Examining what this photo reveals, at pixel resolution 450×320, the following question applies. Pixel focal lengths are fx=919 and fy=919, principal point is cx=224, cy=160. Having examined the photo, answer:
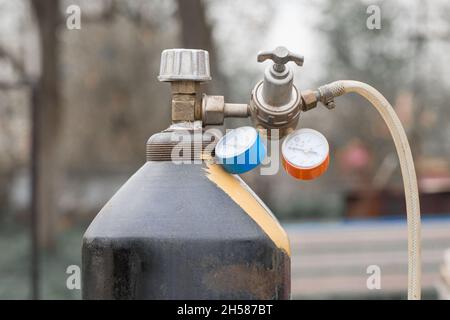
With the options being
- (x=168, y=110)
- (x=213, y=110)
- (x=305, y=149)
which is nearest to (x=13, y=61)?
(x=168, y=110)

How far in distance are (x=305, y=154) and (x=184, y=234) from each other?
468 mm

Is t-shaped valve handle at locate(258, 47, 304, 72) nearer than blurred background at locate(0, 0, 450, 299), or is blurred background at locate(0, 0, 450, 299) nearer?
t-shaped valve handle at locate(258, 47, 304, 72)

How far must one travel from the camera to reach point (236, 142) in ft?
8.13

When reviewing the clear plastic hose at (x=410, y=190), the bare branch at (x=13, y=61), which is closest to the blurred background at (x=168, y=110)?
the bare branch at (x=13, y=61)

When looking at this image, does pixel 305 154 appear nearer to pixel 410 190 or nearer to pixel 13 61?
pixel 410 190

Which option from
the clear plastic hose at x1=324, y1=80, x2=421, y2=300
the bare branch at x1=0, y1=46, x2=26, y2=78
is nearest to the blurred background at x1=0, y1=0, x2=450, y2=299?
the bare branch at x1=0, y1=46, x2=26, y2=78

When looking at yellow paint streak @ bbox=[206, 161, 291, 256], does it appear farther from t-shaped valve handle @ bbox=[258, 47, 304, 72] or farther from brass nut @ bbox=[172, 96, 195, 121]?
t-shaped valve handle @ bbox=[258, 47, 304, 72]

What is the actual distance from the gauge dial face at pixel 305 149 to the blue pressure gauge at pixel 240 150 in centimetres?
10

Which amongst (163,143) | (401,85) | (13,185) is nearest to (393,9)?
(401,85)

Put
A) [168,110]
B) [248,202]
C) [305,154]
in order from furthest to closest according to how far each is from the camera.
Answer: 1. [168,110]
2. [305,154]
3. [248,202]

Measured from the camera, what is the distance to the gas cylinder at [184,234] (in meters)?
2.25

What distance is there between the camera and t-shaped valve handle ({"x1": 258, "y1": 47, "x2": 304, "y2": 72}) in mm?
2461

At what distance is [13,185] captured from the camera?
19.5m

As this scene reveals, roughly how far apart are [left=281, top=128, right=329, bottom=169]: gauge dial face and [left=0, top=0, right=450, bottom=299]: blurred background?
19.9 ft
